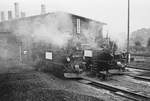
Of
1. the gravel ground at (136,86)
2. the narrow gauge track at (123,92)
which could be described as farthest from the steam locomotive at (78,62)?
the narrow gauge track at (123,92)

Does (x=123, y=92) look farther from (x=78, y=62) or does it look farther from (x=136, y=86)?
(x=78, y=62)

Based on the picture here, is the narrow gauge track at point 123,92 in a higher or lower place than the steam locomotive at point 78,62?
lower

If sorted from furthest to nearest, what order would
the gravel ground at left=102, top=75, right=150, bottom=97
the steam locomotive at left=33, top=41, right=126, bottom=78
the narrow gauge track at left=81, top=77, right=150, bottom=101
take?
the steam locomotive at left=33, top=41, right=126, bottom=78
the gravel ground at left=102, top=75, right=150, bottom=97
the narrow gauge track at left=81, top=77, right=150, bottom=101

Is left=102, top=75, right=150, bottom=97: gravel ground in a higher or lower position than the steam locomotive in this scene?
lower

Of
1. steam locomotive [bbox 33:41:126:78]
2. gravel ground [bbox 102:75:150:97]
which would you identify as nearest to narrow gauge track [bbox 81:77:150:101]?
gravel ground [bbox 102:75:150:97]

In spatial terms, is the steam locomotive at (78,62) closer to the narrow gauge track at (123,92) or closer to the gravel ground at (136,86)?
the gravel ground at (136,86)

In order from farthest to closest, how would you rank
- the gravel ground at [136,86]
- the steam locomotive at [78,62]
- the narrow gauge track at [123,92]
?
1. the steam locomotive at [78,62]
2. the gravel ground at [136,86]
3. the narrow gauge track at [123,92]

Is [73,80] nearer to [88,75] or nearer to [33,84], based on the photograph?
[88,75]

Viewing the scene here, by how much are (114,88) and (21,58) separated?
8842 mm

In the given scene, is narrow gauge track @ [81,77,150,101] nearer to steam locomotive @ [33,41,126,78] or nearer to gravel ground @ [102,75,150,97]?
gravel ground @ [102,75,150,97]

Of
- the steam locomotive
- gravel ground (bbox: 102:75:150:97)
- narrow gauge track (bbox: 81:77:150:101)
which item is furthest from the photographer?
the steam locomotive

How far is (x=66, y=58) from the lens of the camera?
25.2ft

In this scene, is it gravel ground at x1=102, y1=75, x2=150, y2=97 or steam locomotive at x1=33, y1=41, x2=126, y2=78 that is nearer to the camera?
gravel ground at x1=102, y1=75, x2=150, y2=97

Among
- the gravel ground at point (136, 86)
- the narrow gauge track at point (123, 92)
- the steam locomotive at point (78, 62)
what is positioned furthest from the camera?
the steam locomotive at point (78, 62)
